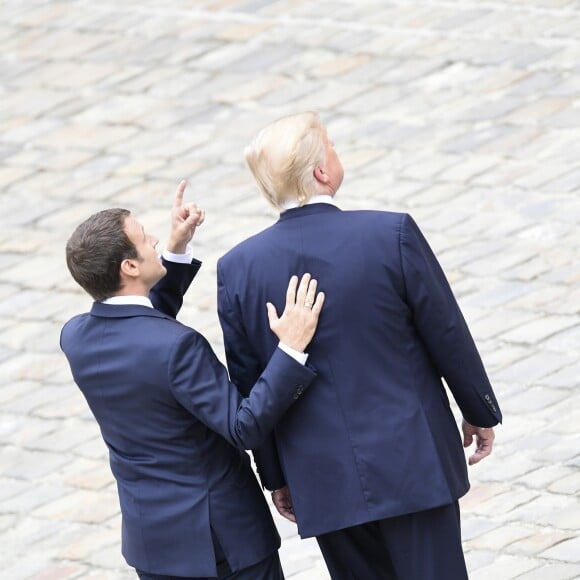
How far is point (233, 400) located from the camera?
3508mm

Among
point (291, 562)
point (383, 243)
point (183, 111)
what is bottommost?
point (291, 562)

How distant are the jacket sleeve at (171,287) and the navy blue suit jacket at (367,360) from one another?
1.19 feet

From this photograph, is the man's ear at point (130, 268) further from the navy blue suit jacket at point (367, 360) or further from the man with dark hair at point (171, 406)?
the navy blue suit jacket at point (367, 360)

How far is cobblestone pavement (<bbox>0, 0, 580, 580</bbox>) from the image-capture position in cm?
544

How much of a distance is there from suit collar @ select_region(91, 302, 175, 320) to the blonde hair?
446 mm

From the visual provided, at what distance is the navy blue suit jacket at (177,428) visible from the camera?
3.48 metres

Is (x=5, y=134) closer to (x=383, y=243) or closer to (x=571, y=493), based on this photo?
(x=571, y=493)

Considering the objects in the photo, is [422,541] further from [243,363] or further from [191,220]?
[191,220]

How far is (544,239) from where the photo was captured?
22.8 ft

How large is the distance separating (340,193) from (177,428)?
443cm

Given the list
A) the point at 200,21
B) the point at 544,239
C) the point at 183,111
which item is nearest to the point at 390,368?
the point at 544,239

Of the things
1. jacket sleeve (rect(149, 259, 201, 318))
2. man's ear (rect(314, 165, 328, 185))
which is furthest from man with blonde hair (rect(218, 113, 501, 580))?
jacket sleeve (rect(149, 259, 201, 318))

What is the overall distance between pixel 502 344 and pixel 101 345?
3009 millimetres

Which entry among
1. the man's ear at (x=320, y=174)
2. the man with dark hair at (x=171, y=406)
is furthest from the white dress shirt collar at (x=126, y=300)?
the man's ear at (x=320, y=174)
